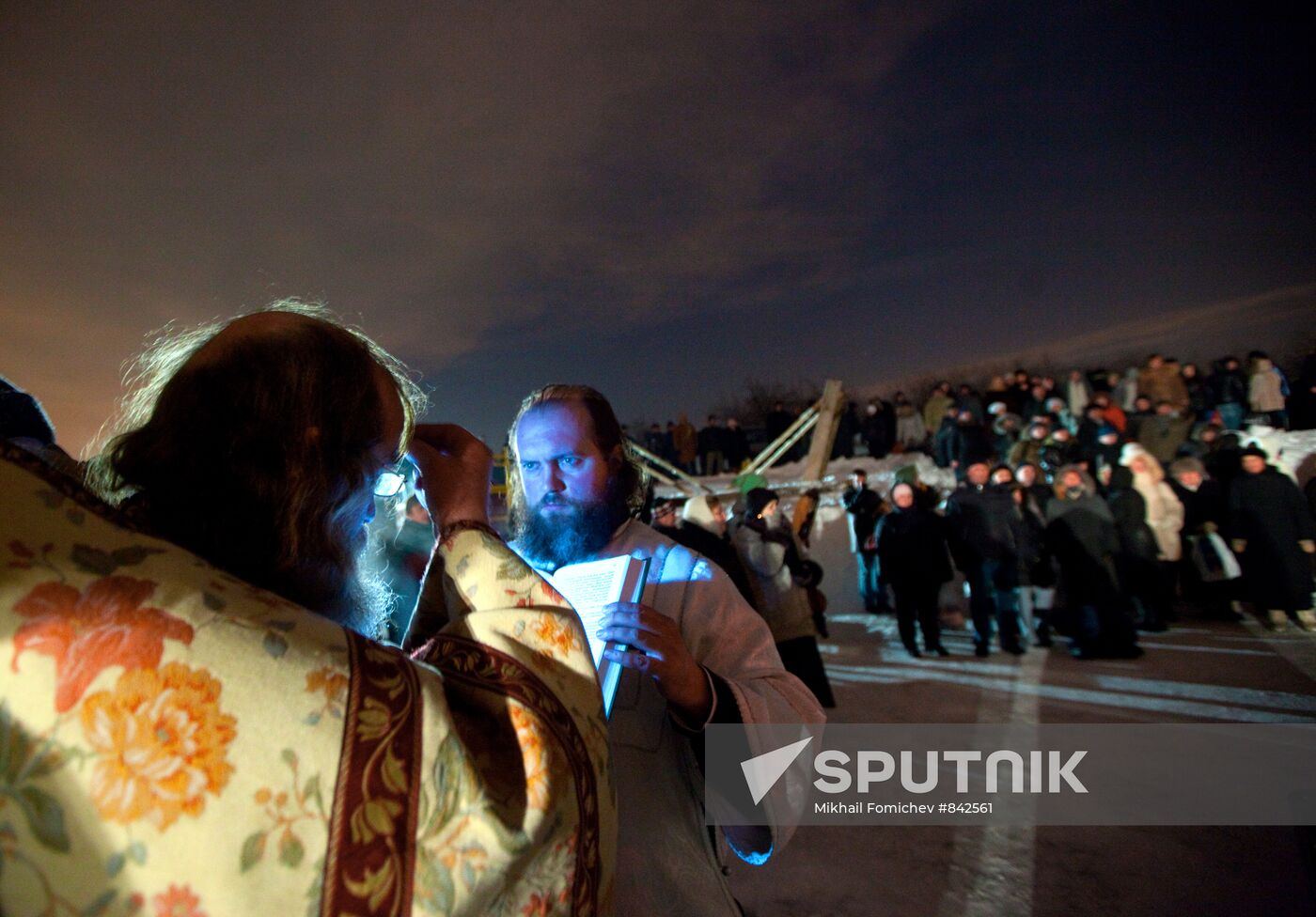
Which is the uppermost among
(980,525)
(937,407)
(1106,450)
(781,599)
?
(937,407)

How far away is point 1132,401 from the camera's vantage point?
12281mm

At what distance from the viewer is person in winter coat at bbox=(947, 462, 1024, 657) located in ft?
24.9

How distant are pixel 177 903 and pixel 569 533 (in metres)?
1.43

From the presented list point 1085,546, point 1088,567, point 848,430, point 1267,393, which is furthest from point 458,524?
point 848,430

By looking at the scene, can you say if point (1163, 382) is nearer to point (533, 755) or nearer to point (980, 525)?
point (980, 525)

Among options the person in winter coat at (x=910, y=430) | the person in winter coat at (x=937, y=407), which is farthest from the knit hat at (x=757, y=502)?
the person in winter coat at (x=910, y=430)

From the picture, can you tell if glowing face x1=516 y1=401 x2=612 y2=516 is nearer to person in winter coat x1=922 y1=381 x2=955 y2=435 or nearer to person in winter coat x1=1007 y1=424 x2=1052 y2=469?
person in winter coat x1=1007 y1=424 x2=1052 y2=469

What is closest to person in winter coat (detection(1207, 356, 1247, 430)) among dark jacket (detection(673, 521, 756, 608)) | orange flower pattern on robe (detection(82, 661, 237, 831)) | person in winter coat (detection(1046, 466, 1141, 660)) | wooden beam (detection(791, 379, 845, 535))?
person in winter coat (detection(1046, 466, 1141, 660))

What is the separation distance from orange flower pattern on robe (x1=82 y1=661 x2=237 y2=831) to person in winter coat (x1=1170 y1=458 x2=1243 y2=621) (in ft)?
32.8

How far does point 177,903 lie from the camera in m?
0.61

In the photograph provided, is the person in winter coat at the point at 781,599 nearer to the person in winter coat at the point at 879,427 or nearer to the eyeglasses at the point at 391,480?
the eyeglasses at the point at 391,480

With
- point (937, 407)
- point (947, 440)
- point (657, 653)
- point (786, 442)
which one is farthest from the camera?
point (786, 442)

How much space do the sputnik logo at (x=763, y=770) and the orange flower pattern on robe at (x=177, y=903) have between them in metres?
1.11

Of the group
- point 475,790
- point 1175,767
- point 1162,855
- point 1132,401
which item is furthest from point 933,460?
point 475,790
